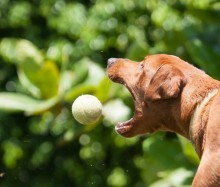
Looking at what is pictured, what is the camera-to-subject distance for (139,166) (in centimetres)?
861

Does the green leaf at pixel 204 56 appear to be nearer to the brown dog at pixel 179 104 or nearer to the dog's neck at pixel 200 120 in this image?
the brown dog at pixel 179 104

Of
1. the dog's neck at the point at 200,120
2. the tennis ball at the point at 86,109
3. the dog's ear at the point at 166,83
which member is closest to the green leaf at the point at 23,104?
the tennis ball at the point at 86,109

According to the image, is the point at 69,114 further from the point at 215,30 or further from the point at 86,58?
the point at 215,30

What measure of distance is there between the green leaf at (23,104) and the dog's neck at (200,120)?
269 centimetres

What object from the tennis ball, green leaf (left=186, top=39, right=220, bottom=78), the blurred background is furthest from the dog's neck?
the blurred background

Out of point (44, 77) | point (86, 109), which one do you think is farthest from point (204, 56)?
point (86, 109)

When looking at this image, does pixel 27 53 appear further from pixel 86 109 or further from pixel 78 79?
pixel 86 109

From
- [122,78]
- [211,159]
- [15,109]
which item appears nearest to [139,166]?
[15,109]

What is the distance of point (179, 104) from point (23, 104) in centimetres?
276

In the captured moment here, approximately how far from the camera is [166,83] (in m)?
5.38

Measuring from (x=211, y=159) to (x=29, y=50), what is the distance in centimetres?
319

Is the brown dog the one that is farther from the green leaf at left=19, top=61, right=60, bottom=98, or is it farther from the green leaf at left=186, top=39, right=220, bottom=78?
the green leaf at left=19, top=61, right=60, bottom=98

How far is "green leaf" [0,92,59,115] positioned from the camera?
788 centimetres

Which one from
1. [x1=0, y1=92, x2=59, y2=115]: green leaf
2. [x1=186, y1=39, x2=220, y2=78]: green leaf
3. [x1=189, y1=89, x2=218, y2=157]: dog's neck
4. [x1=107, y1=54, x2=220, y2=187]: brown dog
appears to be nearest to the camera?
[x1=107, y1=54, x2=220, y2=187]: brown dog
